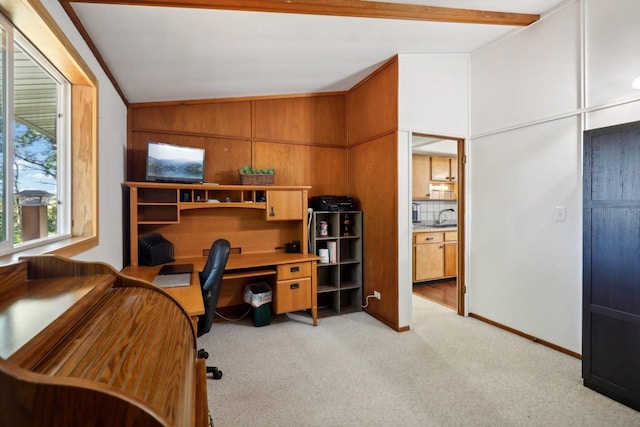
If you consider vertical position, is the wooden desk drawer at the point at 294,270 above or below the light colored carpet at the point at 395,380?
above

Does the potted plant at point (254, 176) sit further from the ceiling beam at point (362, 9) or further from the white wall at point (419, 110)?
the ceiling beam at point (362, 9)

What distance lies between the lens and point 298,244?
3.54 meters

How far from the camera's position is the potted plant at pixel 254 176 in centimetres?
319

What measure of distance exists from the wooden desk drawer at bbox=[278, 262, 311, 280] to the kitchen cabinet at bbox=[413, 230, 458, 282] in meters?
2.03

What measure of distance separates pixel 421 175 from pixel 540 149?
2576mm

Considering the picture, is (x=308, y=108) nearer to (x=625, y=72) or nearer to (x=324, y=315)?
(x=324, y=315)

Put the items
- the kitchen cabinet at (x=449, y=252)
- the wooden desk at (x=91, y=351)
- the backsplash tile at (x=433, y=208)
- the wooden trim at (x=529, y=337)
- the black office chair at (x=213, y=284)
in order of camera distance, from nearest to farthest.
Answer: the wooden desk at (x=91, y=351)
the black office chair at (x=213, y=284)
the wooden trim at (x=529, y=337)
the kitchen cabinet at (x=449, y=252)
the backsplash tile at (x=433, y=208)

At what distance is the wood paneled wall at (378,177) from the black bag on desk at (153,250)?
2.14m

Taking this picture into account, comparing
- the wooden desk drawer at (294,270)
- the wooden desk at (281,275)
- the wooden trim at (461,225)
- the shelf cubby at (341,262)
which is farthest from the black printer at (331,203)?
the wooden trim at (461,225)

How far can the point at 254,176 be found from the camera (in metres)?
3.20

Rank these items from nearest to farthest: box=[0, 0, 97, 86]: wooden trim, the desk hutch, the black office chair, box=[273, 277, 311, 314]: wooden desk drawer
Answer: box=[0, 0, 97, 86]: wooden trim < the black office chair < the desk hutch < box=[273, 277, 311, 314]: wooden desk drawer

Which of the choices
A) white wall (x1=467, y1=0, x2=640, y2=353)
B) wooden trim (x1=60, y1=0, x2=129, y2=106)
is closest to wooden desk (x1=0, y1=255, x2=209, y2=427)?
wooden trim (x1=60, y1=0, x2=129, y2=106)

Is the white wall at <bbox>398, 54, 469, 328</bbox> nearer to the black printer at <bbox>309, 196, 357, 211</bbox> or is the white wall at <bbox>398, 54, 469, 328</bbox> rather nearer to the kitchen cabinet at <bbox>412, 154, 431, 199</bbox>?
the black printer at <bbox>309, 196, 357, 211</bbox>

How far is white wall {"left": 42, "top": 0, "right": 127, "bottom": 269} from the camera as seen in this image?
182cm
